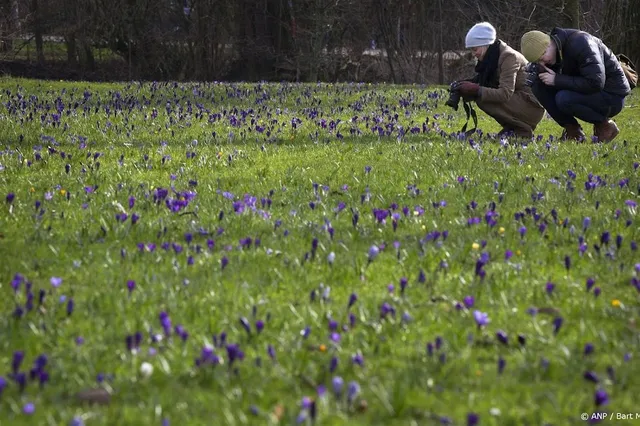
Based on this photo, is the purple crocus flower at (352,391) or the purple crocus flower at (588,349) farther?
the purple crocus flower at (588,349)

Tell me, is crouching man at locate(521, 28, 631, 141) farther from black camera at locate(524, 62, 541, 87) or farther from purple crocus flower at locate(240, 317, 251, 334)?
purple crocus flower at locate(240, 317, 251, 334)

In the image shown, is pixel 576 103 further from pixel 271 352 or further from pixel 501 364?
pixel 271 352

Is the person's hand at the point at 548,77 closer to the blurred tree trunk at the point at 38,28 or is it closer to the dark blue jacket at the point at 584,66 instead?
the dark blue jacket at the point at 584,66

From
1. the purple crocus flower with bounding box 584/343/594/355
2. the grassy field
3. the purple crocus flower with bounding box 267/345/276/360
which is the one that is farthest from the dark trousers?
the purple crocus flower with bounding box 267/345/276/360

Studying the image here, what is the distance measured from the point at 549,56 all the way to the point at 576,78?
1.29 feet

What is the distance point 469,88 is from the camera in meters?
10.2

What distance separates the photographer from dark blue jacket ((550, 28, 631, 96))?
9.35m

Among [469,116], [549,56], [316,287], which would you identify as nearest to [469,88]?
[469,116]

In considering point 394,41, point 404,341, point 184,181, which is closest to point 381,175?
point 184,181

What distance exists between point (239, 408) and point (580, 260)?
251cm

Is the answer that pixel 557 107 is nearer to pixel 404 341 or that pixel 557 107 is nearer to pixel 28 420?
pixel 404 341

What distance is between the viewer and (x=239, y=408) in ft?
9.62

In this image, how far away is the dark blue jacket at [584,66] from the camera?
368 inches

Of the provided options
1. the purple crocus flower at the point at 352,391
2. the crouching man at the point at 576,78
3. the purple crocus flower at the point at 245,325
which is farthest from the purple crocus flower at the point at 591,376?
the crouching man at the point at 576,78
